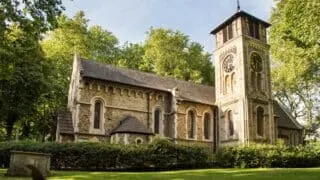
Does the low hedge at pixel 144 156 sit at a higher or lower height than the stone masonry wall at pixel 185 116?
lower

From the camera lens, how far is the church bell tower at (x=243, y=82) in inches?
1298

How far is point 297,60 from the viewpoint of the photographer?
111 ft

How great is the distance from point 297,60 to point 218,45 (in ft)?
26.3

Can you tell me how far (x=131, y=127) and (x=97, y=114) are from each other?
315 cm

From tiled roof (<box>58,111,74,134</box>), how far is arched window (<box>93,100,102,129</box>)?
1925mm

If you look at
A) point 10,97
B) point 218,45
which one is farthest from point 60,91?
point 218,45

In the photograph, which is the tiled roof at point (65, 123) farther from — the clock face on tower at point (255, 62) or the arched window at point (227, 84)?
the clock face on tower at point (255, 62)

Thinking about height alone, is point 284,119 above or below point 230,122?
above

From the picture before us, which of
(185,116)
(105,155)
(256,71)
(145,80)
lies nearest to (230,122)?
(185,116)

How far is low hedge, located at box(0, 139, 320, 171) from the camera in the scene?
76.5 feet

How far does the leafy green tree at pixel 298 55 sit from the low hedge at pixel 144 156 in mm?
7259

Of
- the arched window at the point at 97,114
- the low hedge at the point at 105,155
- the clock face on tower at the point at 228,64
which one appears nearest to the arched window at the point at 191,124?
A: the clock face on tower at the point at 228,64

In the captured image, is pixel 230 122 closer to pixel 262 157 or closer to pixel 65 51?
pixel 262 157

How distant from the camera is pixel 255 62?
118 feet
